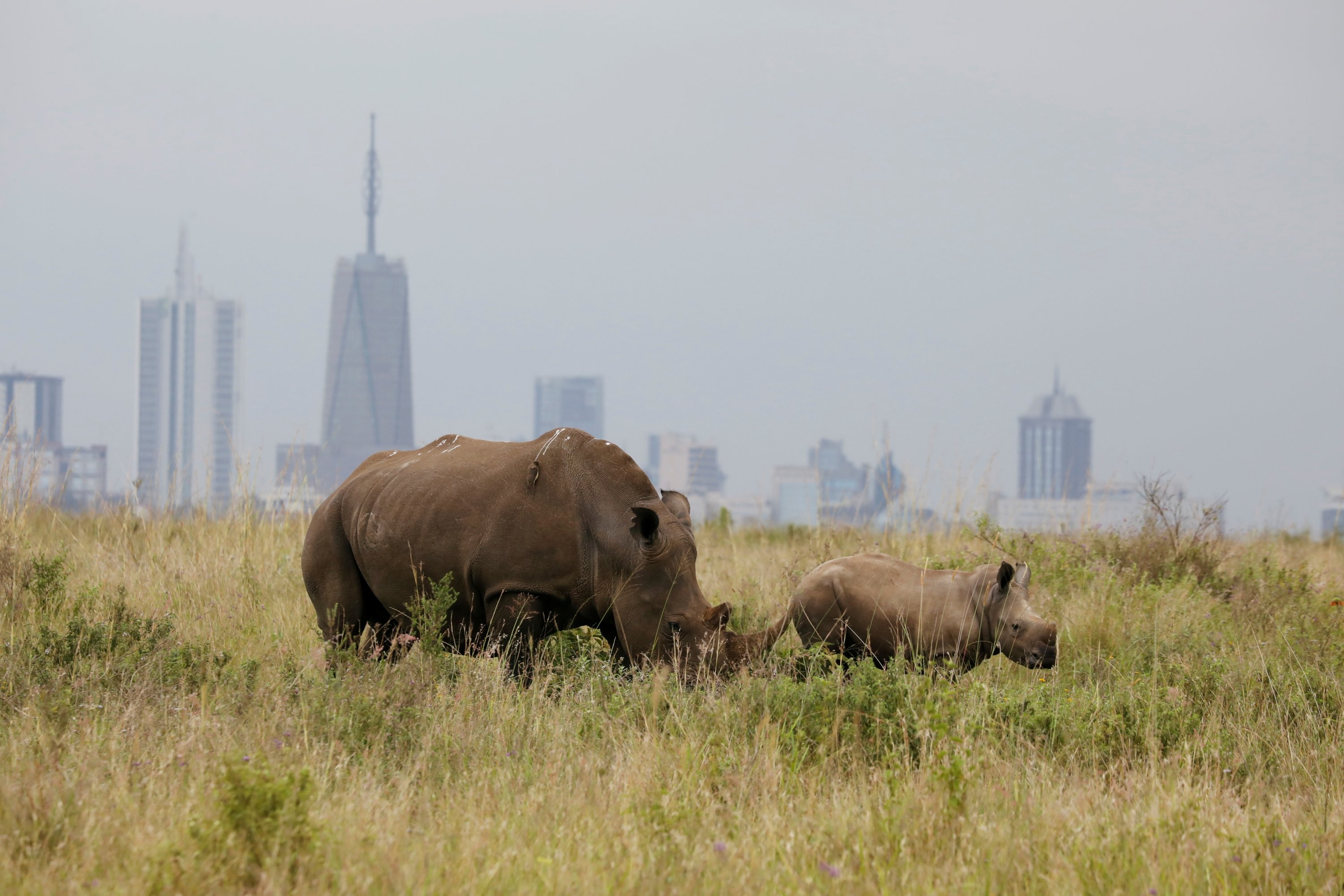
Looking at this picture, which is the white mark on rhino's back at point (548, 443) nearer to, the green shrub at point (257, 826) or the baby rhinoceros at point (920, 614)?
the baby rhinoceros at point (920, 614)

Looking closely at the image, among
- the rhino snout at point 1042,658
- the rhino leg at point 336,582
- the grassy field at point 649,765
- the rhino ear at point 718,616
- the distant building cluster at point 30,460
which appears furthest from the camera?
the distant building cluster at point 30,460

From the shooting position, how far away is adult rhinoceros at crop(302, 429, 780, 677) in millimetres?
5160

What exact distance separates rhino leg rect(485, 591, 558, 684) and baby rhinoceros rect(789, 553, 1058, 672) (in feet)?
4.80

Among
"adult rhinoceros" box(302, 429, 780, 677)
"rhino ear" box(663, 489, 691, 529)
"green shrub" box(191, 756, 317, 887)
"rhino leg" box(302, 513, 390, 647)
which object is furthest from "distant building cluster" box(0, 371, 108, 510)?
"green shrub" box(191, 756, 317, 887)

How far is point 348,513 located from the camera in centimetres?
585

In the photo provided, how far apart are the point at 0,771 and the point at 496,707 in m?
1.90

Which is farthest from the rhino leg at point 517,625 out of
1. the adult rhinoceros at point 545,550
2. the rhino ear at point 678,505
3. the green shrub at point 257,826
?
the green shrub at point 257,826

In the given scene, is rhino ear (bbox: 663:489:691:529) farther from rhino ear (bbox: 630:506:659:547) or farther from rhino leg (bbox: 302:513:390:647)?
rhino leg (bbox: 302:513:390:647)

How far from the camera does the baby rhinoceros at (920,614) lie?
18.7 feet

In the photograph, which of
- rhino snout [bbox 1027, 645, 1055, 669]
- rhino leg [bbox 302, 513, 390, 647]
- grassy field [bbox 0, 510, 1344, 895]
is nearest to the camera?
grassy field [bbox 0, 510, 1344, 895]

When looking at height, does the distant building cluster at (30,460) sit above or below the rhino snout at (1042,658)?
above

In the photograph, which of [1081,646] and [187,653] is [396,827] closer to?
[187,653]

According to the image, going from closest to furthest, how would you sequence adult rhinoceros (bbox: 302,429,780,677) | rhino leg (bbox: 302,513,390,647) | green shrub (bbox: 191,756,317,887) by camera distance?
green shrub (bbox: 191,756,317,887) → adult rhinoceros (bbox: 302,429,780,677) → rhino leg (bbox: 302,513,390,647)

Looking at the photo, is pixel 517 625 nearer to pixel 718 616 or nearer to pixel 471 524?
pixel 471 524
